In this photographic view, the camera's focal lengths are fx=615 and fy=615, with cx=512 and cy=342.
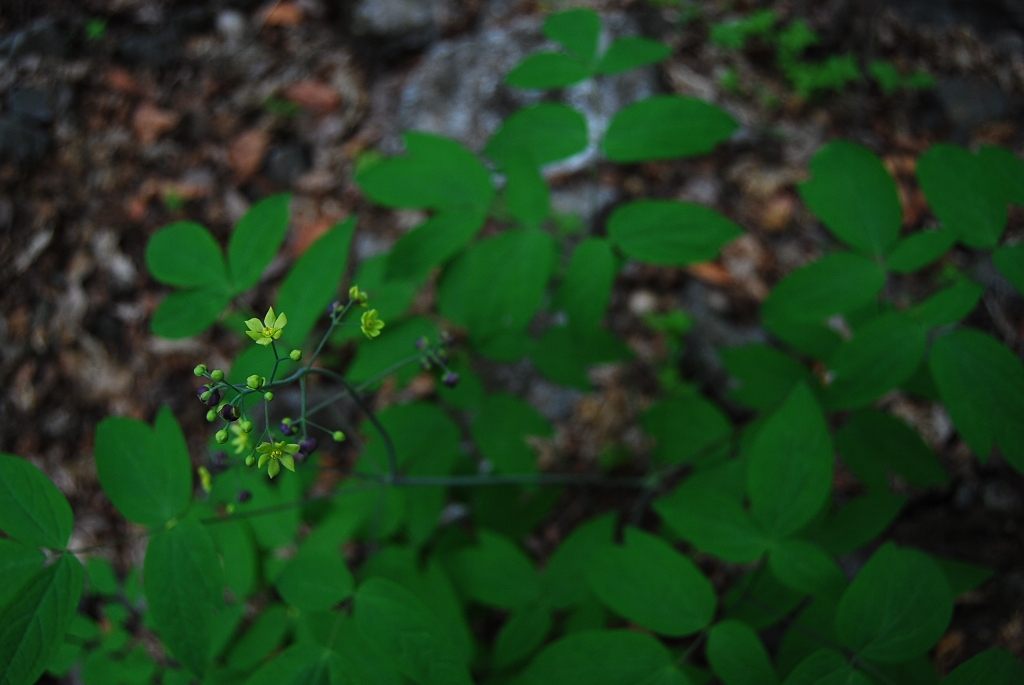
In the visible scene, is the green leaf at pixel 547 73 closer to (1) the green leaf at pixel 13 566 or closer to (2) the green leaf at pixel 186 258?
(2) the green leaf at pixel 186 258

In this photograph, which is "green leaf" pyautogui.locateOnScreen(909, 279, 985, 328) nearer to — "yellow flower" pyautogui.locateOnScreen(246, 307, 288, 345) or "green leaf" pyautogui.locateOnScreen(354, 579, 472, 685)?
"green leaf" pyautogui.locateOnScreen(354, 579, 472, 685)

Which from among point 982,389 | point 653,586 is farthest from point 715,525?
point 982,389

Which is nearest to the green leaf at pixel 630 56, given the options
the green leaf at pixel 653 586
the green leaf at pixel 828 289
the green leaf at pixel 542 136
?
the green leaf at pixel 542 136

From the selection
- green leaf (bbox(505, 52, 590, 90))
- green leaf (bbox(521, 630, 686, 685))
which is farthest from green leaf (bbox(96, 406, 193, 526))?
green leaf (bbox(505, 52, 590, 90))

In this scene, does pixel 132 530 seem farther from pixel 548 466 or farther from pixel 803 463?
pixel 803 463

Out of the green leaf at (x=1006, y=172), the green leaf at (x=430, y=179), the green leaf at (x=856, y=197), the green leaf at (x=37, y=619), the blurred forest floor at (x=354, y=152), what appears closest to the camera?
the green leaf at (x=37, y=619)

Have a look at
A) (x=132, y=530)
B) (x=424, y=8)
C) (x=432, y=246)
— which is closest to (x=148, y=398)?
(x=132, y=530)

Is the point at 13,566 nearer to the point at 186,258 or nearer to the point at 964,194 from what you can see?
the point at 186,258
